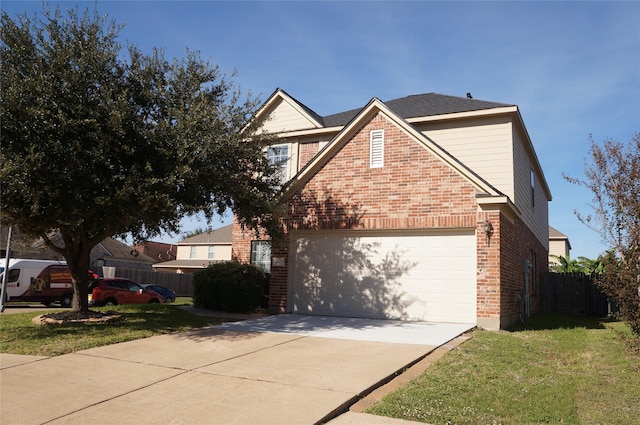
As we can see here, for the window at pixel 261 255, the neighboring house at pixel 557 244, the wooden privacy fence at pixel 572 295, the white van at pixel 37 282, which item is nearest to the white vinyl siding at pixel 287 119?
the window at pixel 261 255

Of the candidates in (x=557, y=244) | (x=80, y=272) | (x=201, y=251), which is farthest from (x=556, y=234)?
(x=80, y=272)

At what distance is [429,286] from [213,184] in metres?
5.88

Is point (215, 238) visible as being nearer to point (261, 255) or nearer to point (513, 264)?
point (261, 255)

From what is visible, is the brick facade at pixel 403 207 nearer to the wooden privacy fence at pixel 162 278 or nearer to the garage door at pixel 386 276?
the garage door at pixel 386 276

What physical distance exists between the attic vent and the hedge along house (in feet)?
0.09

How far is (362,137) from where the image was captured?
44.0ft

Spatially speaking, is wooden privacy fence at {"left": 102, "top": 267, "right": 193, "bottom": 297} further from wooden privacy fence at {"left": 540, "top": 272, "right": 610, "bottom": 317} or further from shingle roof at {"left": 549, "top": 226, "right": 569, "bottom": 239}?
shingle roof at {"left": 549, "top": 226, "right": 569, "bottom": 239}

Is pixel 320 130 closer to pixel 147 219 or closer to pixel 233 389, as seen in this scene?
pixel 147 219

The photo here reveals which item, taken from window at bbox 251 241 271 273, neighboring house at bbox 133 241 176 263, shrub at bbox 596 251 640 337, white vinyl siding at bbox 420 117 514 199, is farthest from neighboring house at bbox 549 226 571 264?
neighboring house at bbox 133 241 176 263

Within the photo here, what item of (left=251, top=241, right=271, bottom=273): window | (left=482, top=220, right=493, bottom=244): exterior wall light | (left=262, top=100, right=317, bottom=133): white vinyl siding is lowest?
(left=251, top=241, right=271, bottom=273): window

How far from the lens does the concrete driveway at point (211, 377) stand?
5.03 m

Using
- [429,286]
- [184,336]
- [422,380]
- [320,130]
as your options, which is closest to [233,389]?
Result: [422,380]

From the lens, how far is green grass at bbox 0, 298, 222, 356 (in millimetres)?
8312

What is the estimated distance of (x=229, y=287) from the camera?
14.2m
